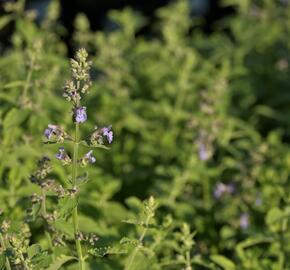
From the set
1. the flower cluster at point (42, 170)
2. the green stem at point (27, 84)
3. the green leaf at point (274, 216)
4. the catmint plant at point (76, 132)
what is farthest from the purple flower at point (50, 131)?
the green leaf at point (274, 216)

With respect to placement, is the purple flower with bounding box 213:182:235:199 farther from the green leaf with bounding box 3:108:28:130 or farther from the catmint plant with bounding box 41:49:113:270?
the catmint plant with bounding box 41:49:113:270

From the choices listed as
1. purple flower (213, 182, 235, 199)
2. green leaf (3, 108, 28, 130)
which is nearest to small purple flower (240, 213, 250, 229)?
purple flower (213, 182, 235, 199)

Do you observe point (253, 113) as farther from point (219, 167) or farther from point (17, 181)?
point (17, 181)

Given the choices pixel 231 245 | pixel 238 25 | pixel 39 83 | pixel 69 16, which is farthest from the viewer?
pixel 69 16

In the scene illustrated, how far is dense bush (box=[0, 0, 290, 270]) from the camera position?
9.20 ft

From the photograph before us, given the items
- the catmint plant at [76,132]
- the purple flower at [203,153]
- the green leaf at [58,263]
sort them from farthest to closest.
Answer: the purple flower at [203,153] < the green leaf at [58,263] < the catmint plant at [76,132]

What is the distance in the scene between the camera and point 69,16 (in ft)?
29.6

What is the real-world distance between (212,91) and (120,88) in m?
0.77

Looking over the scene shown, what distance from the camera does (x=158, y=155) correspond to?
465 cm

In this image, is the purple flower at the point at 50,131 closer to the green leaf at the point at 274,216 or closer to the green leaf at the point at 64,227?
the green leaf at the point at 64,227

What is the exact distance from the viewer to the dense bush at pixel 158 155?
2805 mm

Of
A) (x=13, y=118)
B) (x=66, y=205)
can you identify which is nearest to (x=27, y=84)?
(x=13, y=118)

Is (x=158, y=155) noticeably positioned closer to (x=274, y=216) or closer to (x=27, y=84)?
(x=27, y=84)

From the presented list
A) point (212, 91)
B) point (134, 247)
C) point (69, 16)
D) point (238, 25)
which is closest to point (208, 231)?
point (212, 91)
